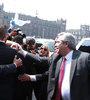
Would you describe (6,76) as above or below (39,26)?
below

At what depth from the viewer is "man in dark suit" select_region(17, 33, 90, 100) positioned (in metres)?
2.23

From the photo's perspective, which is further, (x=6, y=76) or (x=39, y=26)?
(x=39, y=26)

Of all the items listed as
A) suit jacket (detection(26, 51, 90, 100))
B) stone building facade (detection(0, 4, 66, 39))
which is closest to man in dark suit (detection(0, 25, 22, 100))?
suit jacket (detection(26, 51, 90, 100))

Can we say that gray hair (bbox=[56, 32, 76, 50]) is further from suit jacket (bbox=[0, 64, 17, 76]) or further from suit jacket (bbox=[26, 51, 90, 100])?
suit jacket (bbox=[0, 64, 17, 76])

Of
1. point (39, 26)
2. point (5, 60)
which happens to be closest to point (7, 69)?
point (5, 60)

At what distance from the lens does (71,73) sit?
7.42 ft

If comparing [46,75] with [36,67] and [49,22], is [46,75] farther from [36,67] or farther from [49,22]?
[49,22]

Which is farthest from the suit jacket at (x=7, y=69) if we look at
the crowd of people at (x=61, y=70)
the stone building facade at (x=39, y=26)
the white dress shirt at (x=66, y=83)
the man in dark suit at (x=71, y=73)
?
the stone building facade at (x=39, y=26)

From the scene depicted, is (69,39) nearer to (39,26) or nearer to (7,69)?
(7,69)

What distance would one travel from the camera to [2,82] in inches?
93.4

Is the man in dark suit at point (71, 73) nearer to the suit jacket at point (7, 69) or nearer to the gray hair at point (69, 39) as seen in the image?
the gray hair at point (69, 39)

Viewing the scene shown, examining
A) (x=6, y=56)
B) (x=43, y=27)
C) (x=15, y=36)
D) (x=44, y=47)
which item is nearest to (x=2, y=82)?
(x=6, y=56)

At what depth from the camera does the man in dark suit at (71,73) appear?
2227 millimetres

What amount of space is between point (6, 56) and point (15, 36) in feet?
4.21
